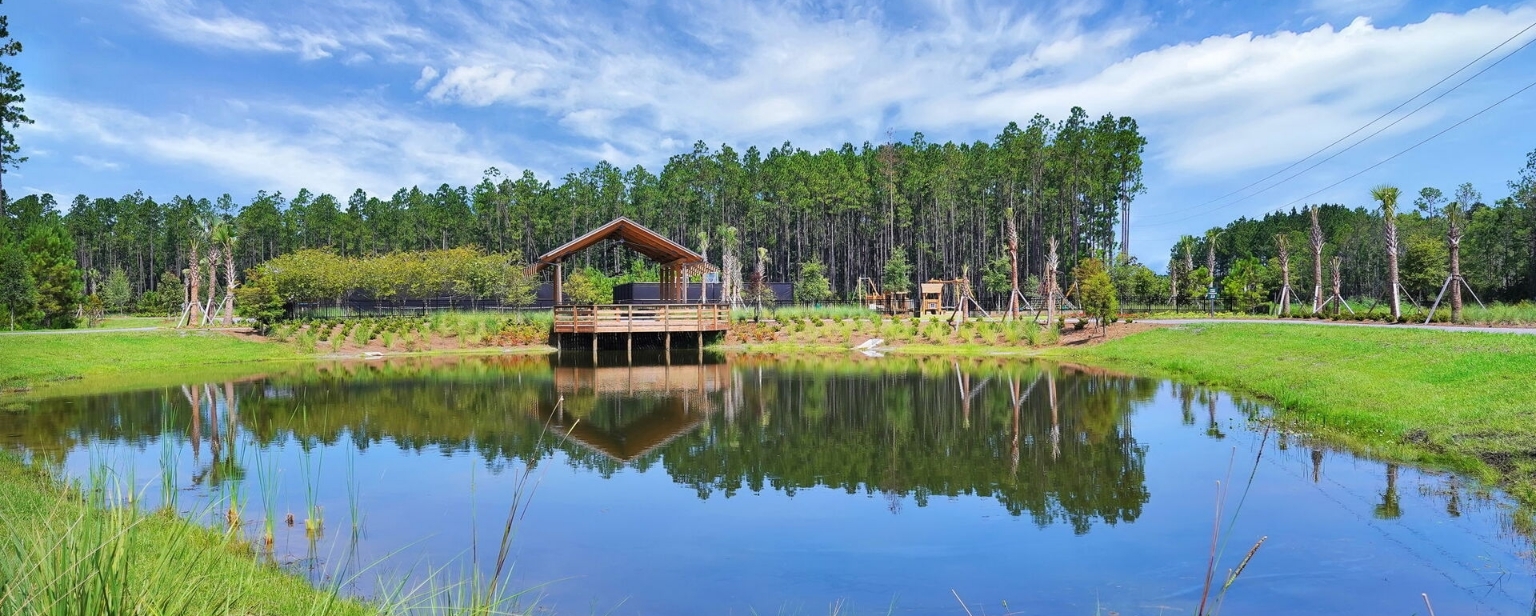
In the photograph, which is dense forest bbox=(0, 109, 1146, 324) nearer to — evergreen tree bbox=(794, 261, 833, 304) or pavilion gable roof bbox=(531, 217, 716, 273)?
evergreen tree bbox=(794, 261, 833, 304)

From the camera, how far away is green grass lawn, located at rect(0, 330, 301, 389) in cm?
2259

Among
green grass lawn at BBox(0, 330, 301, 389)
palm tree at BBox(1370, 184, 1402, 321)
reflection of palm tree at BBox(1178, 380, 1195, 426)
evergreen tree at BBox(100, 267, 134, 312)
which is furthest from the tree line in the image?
evergreen tree at BBox(100, 267, 134, 312)

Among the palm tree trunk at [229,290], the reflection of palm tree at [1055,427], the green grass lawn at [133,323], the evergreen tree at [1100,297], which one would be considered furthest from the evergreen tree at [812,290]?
the reflection of palm tree at [1055,427]

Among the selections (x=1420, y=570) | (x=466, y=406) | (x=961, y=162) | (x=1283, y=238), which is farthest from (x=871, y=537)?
(x=961, y=162)

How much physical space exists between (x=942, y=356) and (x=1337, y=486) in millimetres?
21329

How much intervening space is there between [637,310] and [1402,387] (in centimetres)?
2543

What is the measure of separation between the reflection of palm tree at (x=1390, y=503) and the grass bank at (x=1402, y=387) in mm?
833

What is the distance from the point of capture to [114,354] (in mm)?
26172

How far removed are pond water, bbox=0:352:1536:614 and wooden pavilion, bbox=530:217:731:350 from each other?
15413 millimetres

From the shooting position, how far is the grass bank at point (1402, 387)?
972cm

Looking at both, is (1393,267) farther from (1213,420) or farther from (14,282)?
(14,282)

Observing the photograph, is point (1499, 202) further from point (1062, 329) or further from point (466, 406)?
point (466, 406)

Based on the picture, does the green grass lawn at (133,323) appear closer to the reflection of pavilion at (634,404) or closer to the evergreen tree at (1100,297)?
the reflection of pavilion at (634,404)

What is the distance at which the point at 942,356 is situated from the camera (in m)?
30.5
